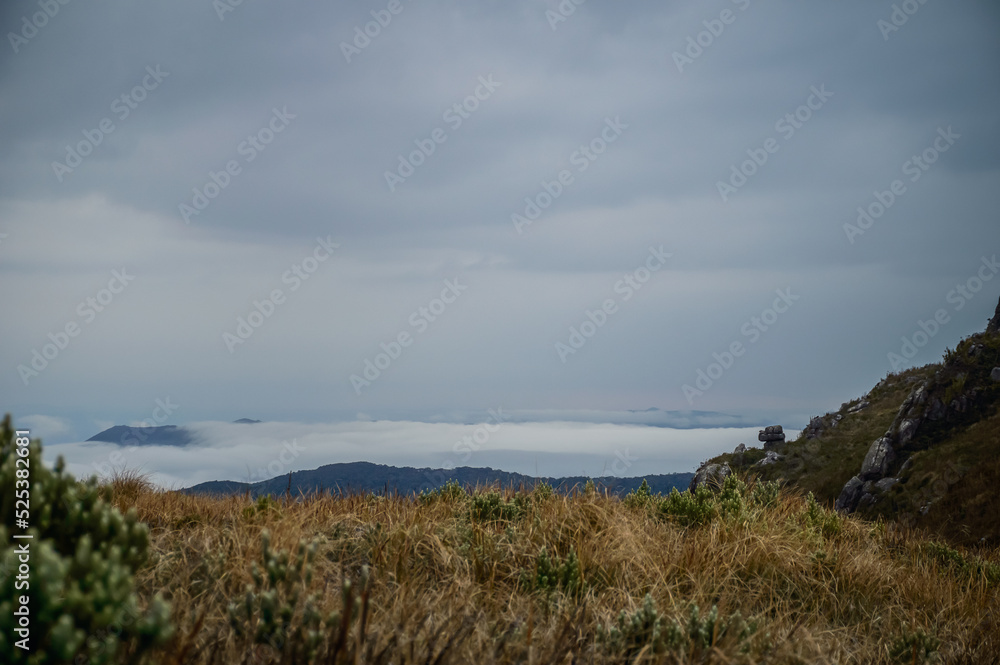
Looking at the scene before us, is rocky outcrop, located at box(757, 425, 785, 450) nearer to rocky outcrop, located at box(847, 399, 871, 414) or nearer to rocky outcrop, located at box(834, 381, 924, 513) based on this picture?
rocky outcrop, located at box(847, 399, 871, 414)

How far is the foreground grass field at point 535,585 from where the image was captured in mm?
3977

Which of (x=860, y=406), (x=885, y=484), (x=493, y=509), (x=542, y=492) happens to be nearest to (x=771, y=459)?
(x=860, y=406)

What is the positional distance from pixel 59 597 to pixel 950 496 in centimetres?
3184

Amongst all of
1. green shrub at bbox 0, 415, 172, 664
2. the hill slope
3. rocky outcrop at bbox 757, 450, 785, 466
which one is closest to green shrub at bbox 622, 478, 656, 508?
green shrub at bbox 0, 415, 172, 664

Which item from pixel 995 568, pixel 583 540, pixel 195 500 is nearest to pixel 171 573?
pixel 195 500

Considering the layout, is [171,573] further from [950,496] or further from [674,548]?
[950,496]

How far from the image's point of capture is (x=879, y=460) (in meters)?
34.9

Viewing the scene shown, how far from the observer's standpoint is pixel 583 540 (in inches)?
261

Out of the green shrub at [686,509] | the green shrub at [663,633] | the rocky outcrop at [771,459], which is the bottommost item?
the rocky outcrop at [771,459]

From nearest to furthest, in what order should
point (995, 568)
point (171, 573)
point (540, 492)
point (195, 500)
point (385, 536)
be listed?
1. point (171, 573)
2. point (385, 536)
3. point (195, 500)
4. point (540, 492)
5. point (995, 568)

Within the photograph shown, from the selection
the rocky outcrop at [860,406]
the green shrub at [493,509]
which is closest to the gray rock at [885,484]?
the rocky outcrop at [860,406]

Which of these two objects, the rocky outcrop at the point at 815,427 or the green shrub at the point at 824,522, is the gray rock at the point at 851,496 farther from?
the green shrub at the point at 824,522

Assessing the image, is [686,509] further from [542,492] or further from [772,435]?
[772,435]

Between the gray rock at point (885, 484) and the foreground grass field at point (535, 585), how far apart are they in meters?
26.1
